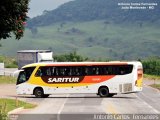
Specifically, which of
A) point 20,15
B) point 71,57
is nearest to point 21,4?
point 20,15

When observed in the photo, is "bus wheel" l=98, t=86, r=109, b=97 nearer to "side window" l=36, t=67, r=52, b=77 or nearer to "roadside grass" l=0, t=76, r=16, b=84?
"side window" l=36, t=67, r=52, b=77

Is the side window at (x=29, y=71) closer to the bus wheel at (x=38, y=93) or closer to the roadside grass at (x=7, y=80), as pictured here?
the bus wheel at (x=38, y=93)

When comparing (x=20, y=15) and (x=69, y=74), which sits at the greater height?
(x=20, y=15)

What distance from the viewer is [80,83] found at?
181 feet

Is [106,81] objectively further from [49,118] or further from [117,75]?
[49,118]

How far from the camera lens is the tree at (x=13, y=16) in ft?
73.8

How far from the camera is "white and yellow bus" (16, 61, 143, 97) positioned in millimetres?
54562

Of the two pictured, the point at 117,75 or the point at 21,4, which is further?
the point at 117,75

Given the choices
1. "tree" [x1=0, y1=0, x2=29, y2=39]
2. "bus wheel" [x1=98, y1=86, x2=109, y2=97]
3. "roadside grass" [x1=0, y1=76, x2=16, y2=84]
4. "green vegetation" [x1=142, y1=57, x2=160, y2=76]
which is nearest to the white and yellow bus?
"bus wheel" [x1=98, y1=86, x2=109, y2=97]

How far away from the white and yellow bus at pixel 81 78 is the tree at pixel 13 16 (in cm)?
3068

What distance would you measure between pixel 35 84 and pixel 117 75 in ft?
24.9

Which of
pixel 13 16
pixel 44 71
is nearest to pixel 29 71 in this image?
pixel 44 71

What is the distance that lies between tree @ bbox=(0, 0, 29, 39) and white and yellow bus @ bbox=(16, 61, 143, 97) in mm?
30683

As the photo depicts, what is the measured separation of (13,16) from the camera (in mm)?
23297
